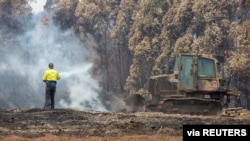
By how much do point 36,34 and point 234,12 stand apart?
30.9 metres

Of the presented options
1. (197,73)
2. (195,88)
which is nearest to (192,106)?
(195,88)

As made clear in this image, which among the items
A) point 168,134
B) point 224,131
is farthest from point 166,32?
point 224,131

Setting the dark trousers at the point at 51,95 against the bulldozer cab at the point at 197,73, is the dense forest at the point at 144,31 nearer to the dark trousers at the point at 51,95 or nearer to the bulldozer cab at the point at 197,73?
the bulldozer cab at the point at 197,73

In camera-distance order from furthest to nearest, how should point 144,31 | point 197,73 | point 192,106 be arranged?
point 144,31
point 197,73
point 192,106

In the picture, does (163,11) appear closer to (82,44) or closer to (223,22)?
(223,22)

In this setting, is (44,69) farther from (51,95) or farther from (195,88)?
(195,88)

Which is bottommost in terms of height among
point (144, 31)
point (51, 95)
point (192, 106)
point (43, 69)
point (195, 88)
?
point (192, 106)

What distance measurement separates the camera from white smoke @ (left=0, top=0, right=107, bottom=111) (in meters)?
43.9

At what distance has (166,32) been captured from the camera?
46375 millimetres

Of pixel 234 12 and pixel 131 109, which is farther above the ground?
pixel 234 12

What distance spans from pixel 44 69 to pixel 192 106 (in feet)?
104

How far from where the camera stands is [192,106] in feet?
69.5

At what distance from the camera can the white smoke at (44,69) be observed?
4388 cm

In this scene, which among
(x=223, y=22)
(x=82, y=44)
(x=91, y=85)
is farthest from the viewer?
(x=82, y=44)
